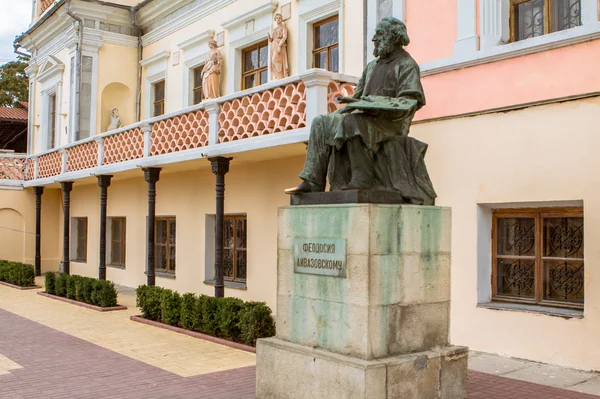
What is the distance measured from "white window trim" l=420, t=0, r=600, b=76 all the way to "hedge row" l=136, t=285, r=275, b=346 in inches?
179

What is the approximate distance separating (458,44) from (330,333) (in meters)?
5.75

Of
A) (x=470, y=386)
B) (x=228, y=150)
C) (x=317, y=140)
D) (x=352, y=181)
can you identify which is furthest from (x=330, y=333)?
(x=228, y=150)

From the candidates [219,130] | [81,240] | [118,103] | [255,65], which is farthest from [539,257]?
[81,240]

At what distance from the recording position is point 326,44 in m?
13.6

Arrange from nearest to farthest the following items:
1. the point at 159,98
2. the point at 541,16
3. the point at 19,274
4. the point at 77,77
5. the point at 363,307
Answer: the point at 363,307, the point at 541,16, the point at 19,274, the point at 159,98, the point at 77,77

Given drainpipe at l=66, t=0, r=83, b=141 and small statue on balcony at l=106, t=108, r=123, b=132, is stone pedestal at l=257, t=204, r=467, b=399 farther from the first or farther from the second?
drainpipe at l=66, t=0, r=83, b=141

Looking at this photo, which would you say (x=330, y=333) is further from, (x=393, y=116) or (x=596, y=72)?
(x=596, y=72)

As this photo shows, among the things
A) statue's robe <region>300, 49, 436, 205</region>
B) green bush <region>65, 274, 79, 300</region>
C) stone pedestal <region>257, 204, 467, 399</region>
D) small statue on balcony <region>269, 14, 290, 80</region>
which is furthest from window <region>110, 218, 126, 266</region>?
statue's robe <region>300, 49, 436, 205</region>

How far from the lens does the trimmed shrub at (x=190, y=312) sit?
1135cm

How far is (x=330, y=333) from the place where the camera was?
5828 millimetres

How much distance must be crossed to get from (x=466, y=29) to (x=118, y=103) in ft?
44.2

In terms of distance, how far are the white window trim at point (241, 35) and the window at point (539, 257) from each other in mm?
6974

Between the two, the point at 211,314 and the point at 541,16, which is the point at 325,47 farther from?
the point at 211,314

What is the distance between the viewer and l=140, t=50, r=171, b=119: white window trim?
742 inches
